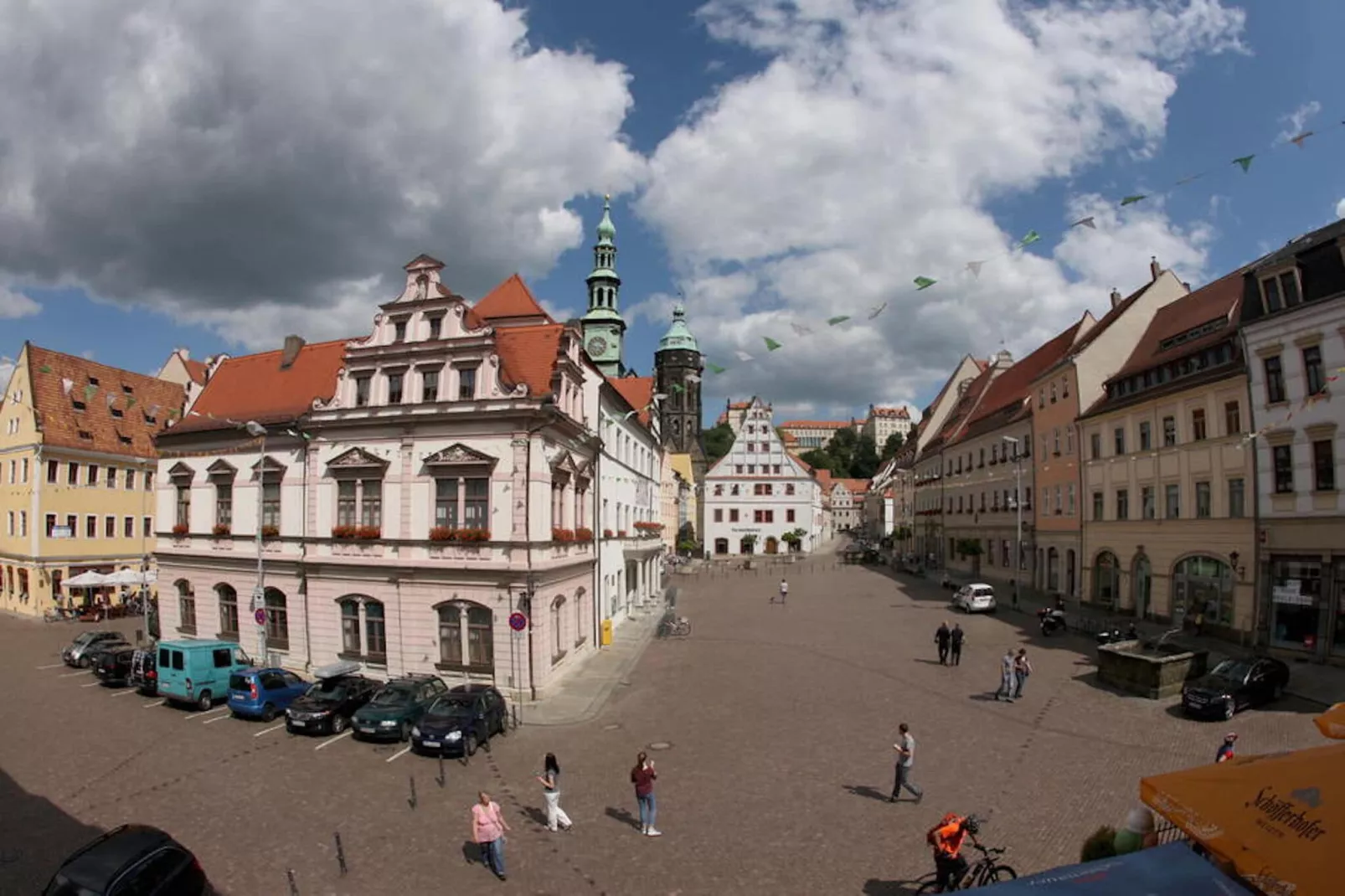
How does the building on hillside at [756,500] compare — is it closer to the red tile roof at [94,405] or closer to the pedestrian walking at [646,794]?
A: the red tile roof at [94,405]

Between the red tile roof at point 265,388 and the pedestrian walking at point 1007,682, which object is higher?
the red tile roof at point 265,388

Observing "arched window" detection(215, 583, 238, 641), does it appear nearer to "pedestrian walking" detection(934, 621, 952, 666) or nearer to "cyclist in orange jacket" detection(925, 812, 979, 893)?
"pedestrian walking" detection(934, 621, 952, 666)

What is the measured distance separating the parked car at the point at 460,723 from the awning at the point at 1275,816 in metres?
15.4

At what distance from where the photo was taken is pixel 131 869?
33.1 feet

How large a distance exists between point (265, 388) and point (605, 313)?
33918 mm

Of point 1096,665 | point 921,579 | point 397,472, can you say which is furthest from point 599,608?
point 921,579

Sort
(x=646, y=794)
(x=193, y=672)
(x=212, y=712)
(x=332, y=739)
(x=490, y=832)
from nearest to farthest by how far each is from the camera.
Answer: (x=490, y=832)
(x=646, y=794)
(x=332, y=739)
(x=193, y=672)
(x=212, y=712)

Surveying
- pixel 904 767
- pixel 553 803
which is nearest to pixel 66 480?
pixel 553 803

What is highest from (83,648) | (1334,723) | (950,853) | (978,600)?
(1334,723)

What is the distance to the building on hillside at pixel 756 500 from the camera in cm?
9250

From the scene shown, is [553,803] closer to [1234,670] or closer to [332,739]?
[332,739]

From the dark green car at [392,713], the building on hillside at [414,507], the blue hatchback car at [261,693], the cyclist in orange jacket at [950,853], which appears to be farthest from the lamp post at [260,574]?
the cyclist in orange jacket at [950,853]

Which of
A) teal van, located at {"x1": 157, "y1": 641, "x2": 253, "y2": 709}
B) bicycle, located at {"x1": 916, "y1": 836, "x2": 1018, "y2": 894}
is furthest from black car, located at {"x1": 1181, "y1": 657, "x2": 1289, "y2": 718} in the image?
teal van, located at {"x1": 157, "y1": 641, "x2": 253, "y2": 709}

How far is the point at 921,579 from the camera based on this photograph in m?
62.5
